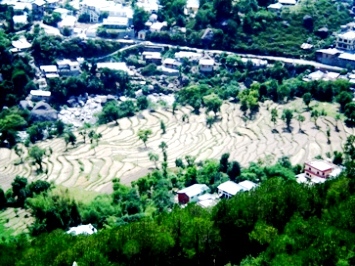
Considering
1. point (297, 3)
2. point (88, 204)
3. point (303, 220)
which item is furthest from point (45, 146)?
point (297, 3)

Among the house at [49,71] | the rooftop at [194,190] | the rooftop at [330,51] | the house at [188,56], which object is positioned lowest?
the house at [49,71]

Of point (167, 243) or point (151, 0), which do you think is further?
point (151, 0)

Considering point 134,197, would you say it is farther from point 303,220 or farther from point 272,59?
point 272,59

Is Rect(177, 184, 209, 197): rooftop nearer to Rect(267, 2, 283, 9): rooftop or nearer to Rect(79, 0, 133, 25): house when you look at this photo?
Rect(79, 0, 133, 25): house

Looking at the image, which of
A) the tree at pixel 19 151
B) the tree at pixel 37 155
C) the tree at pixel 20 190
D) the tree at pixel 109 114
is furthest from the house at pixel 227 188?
the tree at pixel 109 114

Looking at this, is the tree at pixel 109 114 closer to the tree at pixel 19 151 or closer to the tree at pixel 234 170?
the tree at pixel 19 151

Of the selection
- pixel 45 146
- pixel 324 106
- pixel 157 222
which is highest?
pixel 157 222

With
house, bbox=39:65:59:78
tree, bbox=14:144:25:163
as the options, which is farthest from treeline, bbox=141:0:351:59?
tree, bbox=14:144:25:163
